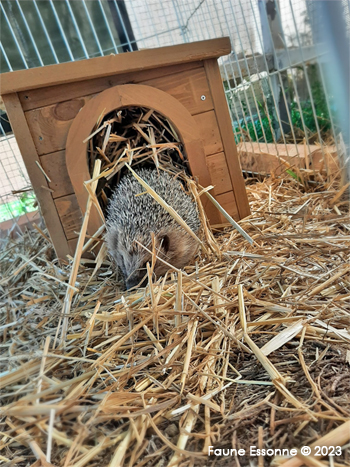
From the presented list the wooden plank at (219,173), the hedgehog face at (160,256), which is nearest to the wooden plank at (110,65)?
the wooden plank at (219,173)

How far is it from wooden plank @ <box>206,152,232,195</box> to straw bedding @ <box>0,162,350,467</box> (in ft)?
2.06

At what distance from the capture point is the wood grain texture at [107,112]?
2.43 metres

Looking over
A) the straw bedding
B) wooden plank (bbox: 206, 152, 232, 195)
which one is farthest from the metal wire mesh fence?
the straw bedding

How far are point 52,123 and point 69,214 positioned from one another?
655mm

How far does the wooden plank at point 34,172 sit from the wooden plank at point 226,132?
1395 millimetres

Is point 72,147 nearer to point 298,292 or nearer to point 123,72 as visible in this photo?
point 123,72

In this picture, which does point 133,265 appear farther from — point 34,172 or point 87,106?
point 87,106

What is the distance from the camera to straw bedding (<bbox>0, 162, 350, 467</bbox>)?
2.32 feet

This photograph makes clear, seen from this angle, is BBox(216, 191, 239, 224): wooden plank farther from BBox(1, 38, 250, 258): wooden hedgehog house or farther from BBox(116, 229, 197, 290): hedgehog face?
BBox(116, 229, 197, 290): hedgehog face

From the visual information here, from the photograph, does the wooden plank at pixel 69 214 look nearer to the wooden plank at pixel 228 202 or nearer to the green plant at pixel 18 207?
the wooden plank at pixel 228 202

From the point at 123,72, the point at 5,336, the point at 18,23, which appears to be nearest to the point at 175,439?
the point at 5,336

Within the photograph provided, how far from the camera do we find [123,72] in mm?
2428

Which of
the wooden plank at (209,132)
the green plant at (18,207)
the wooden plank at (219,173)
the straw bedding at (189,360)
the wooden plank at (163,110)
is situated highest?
the wooden plank at (163,110)

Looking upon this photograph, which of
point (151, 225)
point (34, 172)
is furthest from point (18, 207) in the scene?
point (151, 225)
